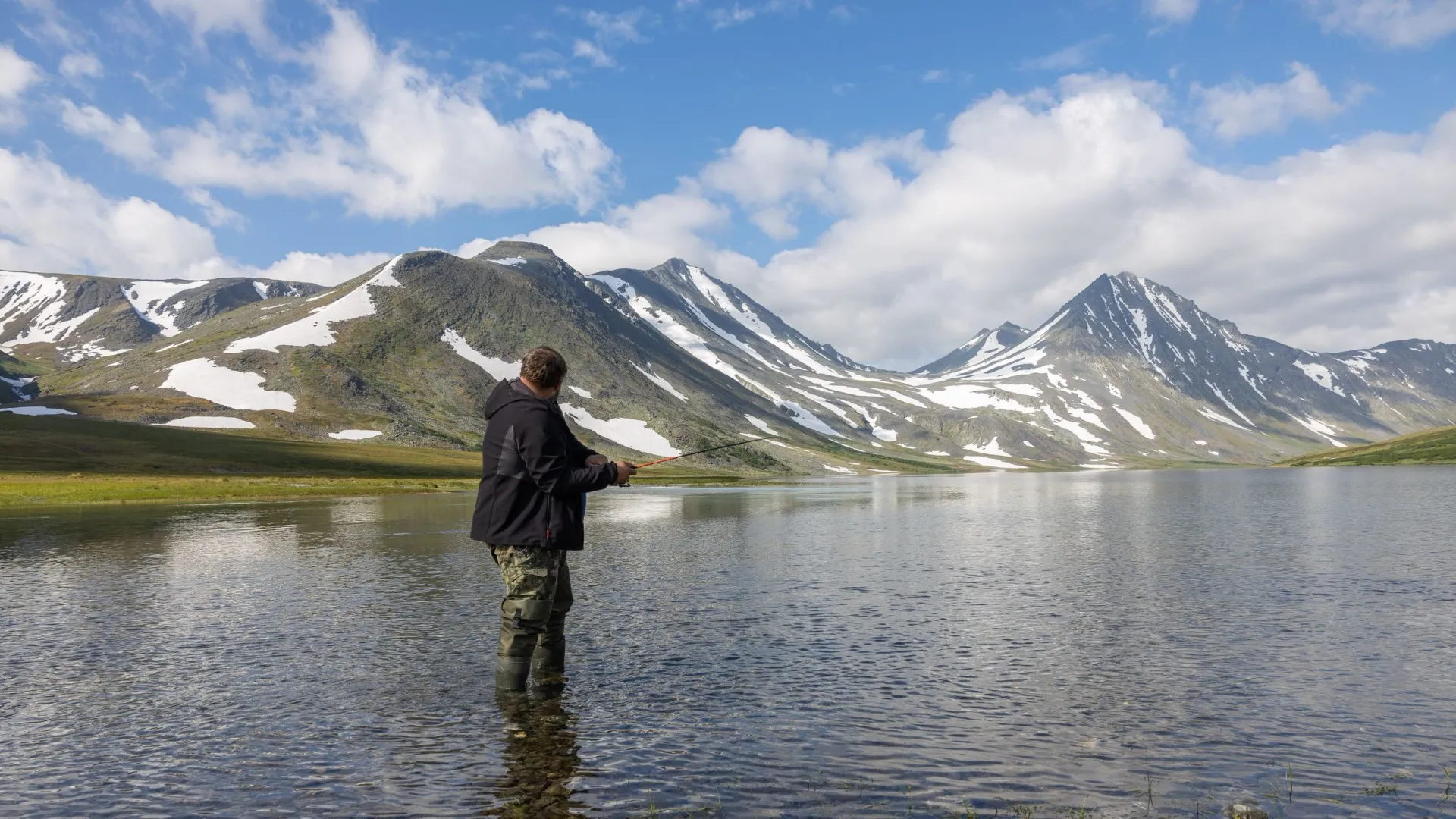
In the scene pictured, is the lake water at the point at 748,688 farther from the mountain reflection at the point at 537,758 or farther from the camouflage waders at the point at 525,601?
the camouflage waders at the point at 525,601

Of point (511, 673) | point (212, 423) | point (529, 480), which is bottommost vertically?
point (511, 673)

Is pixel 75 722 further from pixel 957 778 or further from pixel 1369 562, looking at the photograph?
pixel 1369 562

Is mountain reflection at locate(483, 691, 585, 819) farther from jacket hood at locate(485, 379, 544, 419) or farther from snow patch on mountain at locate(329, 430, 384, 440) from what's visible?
snow patch on mountain at locate(329, 430, 384, 440)

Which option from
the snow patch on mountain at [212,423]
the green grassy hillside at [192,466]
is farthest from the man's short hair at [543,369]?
the snow patch on mountain at [212,423]

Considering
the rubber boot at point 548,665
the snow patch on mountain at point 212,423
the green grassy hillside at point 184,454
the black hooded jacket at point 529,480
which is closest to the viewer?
the black hooded jacket at point 529,480

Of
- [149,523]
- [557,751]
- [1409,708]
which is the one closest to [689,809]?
[557,751]

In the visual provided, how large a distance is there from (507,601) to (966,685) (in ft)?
26.7

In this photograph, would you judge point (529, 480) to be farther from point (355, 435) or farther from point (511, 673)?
point (355, 435)

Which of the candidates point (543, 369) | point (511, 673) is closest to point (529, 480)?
point (543, 369)

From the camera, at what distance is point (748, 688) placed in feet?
51.4

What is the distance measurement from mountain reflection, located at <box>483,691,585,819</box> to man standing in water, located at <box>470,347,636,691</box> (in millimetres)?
716

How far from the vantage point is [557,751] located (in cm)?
1202

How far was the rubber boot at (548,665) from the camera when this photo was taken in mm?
15672

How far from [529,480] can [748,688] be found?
5.34 m
